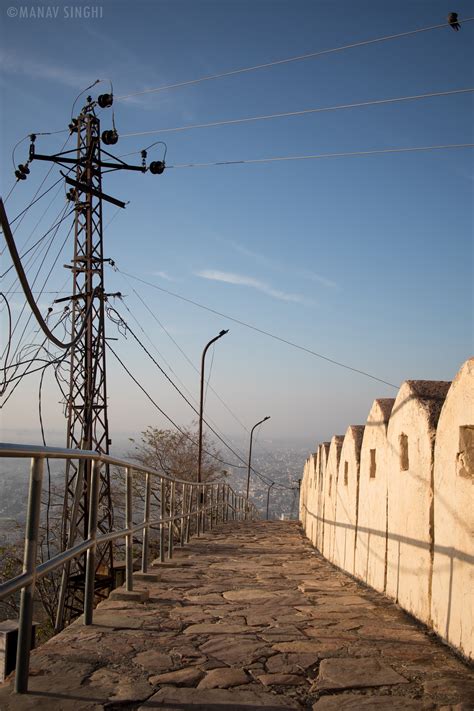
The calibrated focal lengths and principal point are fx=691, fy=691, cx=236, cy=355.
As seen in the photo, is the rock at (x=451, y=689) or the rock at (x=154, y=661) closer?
the rock at (x=451, y=689)

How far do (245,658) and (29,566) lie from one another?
1482 millimetres

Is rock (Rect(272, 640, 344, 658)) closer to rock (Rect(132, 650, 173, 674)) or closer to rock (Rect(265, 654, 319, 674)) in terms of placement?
rock (Rect(265, 654, 319, 674))

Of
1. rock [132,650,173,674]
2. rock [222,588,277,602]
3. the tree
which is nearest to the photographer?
rock [132,650,173,674]

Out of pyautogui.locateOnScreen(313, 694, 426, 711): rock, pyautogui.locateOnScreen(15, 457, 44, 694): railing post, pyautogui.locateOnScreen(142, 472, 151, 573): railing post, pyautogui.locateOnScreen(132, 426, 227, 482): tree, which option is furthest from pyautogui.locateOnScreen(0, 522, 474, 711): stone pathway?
pyautogui.locateOnScreen(132, 426, 227, 482): tree

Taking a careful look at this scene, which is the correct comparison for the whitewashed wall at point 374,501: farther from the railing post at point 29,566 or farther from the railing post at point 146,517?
the railing post at point 29,566

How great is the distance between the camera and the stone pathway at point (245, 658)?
319cm

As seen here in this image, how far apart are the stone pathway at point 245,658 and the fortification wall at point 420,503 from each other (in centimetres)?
24

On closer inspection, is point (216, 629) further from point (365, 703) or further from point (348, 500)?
point (348, 500)

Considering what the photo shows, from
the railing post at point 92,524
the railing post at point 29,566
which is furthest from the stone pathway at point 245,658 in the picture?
the railing post at point 92,524

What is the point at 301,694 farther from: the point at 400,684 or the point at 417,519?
the point at 417,519

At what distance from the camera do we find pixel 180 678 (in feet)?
11.5

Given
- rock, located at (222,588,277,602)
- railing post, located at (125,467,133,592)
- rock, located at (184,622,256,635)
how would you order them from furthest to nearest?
rock, located at (222,588,277,602), railing post, located at (125,467,133,592), rock, located at (184,622,256,635)

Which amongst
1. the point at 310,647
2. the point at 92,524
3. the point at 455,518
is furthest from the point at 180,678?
the point at 455,518

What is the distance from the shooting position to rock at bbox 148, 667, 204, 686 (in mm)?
3418
